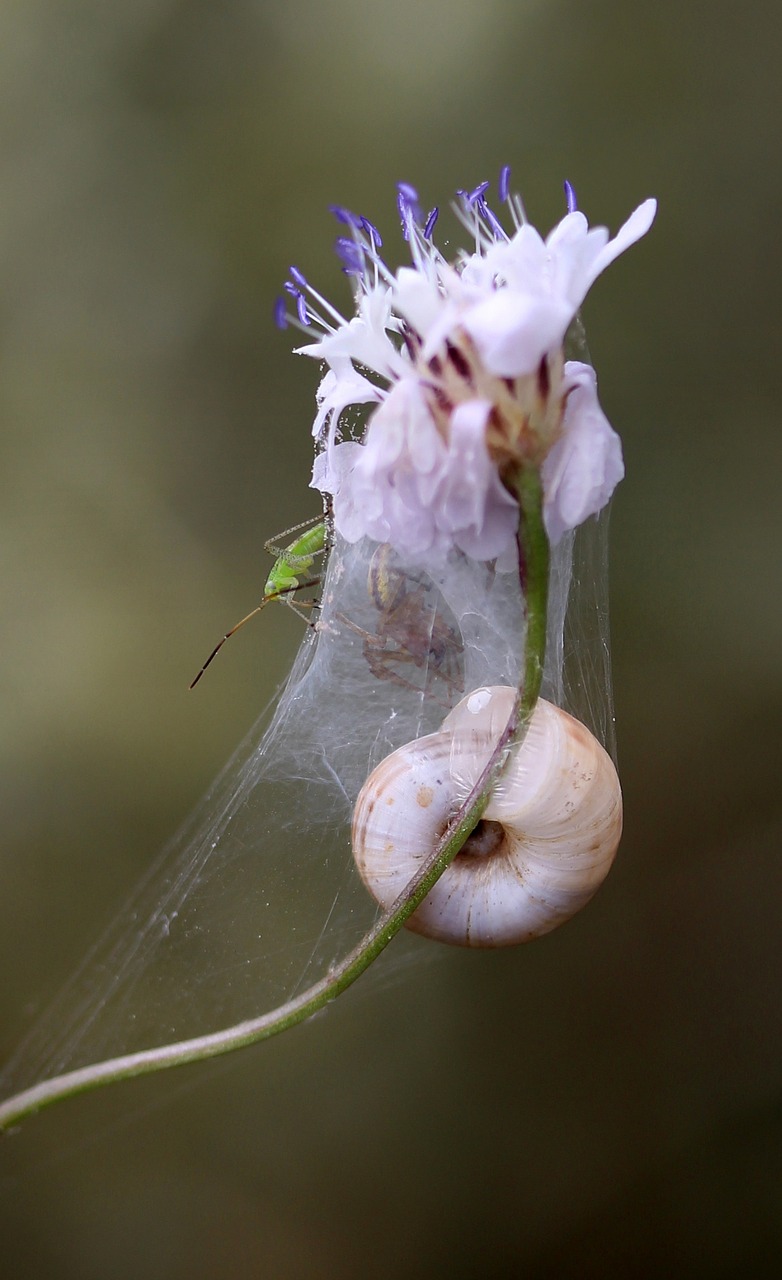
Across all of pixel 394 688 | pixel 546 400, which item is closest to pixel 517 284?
pixel 546 400

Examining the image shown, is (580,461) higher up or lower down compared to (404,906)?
higher up

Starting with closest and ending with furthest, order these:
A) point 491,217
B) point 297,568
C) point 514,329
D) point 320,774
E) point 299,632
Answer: point 514,329, point 491,217, point 320,774, point 297,568, point 299,632

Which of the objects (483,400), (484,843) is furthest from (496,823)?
(483,400)

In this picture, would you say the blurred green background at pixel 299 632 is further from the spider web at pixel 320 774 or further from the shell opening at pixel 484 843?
the shell opening at pixel 484 843

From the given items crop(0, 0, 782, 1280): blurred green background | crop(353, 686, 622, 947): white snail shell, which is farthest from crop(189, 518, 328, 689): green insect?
crop(0, 0, 782, 1280): blurred green background

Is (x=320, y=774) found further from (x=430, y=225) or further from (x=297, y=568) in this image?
(x=430, y=225)

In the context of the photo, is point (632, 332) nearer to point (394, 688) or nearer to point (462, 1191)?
point (394, 688)
